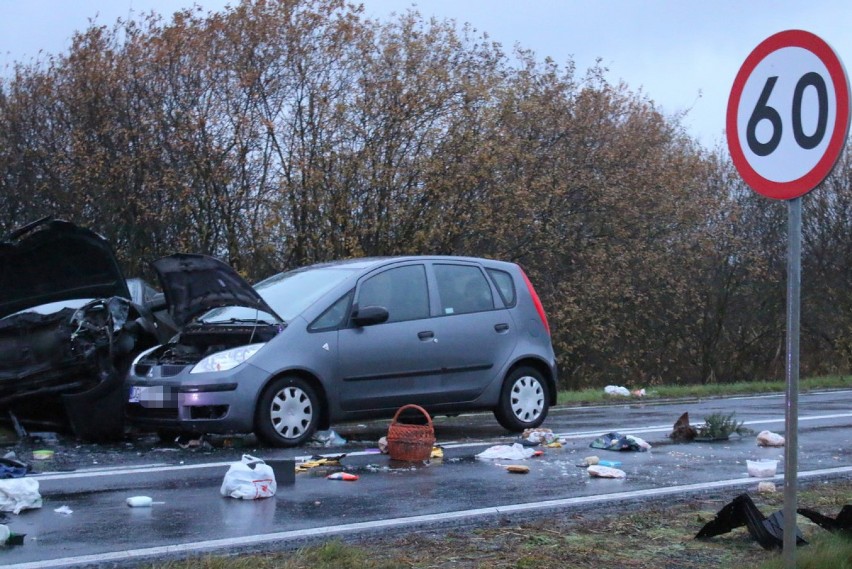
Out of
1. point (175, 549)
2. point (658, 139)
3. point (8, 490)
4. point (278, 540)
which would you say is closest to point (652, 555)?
point (278, 540)

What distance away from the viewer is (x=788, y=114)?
15.1 ft

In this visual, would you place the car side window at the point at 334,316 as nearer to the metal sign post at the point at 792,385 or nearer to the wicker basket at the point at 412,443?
the wicker basket at the point at 412,443

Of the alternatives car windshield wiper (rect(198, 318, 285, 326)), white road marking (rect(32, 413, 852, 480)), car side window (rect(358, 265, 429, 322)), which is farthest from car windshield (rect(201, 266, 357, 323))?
white road marking (rect(32, 413, 852, 480))

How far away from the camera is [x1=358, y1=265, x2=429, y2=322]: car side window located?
1025cm

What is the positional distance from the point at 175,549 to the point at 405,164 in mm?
16916

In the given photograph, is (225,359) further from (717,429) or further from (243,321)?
(717,429)

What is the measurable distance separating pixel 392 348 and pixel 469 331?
92 cm

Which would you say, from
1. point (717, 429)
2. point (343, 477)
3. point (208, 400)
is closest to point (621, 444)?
point (717, 429)

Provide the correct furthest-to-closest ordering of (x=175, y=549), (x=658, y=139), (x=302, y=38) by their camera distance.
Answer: (x=658, y=139) < (x=302, y=38) < (x=175, y=549)

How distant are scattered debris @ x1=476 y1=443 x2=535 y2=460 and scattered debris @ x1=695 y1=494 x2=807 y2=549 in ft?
10.6

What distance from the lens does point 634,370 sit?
2834 cm

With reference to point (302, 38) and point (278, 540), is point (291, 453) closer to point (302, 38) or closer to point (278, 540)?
point (278, 540)

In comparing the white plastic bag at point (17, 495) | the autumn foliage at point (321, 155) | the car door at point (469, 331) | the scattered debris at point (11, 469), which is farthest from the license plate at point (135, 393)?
the autumn foliage at point (321, 155)

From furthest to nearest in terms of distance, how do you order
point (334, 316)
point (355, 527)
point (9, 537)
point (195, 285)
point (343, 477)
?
point (334, 316) < point (195, 285) < point (343, 477) < point (355, 527) < point (9, 537)
